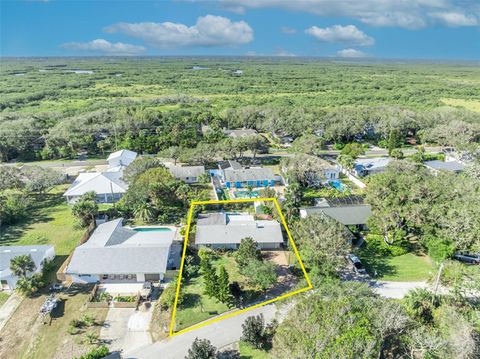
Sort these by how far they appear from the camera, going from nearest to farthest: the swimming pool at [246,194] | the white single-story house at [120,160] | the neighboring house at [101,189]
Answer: the neighboring house at [101,189] < the swimming pool at [246,194] < the white single-story house at [120,160]

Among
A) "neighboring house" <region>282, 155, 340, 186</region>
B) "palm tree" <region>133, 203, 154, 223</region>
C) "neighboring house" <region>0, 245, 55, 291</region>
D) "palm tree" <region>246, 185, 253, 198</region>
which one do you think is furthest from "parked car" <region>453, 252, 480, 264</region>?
"neighboring house" <region>0, 245, 55, 291</region>

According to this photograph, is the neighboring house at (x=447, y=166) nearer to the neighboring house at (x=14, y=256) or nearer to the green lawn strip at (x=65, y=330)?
the green lawn strip at (x=65, y=330)

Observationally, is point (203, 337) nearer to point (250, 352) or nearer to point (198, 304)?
point (198, 304)

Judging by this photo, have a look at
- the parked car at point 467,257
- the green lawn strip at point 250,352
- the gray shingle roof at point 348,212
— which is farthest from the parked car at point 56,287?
the parked car at point 467,257

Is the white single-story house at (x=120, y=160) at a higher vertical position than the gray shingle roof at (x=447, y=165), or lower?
lower

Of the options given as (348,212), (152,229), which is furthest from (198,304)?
(348,212)

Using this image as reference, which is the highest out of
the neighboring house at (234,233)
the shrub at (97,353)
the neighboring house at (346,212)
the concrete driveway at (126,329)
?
Result: the neighboring house at (346,212)

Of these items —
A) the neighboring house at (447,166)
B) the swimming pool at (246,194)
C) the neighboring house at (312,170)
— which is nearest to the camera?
the swimming pool at (246,194)
